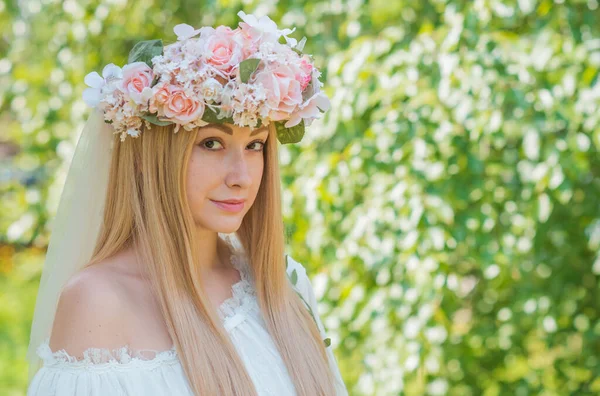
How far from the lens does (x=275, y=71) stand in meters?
1.69

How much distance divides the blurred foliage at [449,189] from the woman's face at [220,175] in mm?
1019

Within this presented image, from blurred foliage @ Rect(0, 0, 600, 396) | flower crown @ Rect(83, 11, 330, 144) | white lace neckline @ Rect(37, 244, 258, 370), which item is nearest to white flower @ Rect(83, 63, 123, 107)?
flower crown @ Rect(83, 11, 330, 144)

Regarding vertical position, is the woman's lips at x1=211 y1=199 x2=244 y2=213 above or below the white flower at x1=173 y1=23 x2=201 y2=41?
below

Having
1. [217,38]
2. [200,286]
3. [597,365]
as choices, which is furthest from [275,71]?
[597,365]

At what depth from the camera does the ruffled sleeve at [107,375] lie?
1.51 meters

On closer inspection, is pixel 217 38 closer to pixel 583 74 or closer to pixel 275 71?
pixel 275 71

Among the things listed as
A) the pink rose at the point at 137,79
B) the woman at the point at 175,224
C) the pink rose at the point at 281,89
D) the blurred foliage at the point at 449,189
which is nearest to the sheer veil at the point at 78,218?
the woman at the point at 175,224

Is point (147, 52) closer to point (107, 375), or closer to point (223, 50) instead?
point (223, 50)

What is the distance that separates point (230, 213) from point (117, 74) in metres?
0.36

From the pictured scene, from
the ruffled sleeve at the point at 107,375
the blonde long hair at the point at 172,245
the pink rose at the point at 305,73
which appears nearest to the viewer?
the ruffled sleeve at the point at 107,375

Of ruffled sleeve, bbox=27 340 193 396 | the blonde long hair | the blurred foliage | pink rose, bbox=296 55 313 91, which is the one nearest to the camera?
ruffled sleeve, bbox=27 340 193 396

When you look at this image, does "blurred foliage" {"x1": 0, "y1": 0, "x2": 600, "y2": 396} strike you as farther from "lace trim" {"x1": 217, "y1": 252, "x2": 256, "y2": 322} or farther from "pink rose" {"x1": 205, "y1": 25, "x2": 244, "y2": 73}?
"pink rose" {"x1": 205, "y1": 25, "x2": 244, "y2": 73}

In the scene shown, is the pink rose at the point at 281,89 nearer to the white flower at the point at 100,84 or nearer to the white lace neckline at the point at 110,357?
the white flower at the point at 100,84

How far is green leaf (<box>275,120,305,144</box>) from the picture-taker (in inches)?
71.7
